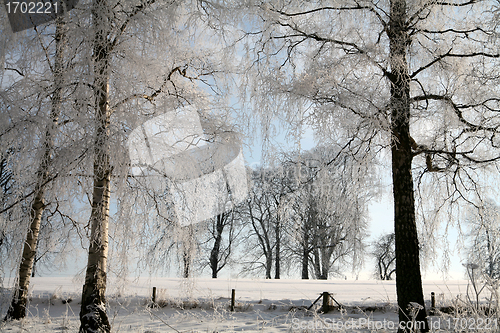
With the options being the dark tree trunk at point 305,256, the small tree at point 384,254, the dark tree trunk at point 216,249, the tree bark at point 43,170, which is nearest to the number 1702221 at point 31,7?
the tree bark at point 43,170

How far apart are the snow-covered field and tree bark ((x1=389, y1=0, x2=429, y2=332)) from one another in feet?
1.79

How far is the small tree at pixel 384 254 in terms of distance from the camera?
2170cm

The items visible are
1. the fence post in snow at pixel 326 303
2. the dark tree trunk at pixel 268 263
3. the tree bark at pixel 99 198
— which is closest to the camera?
the tree bark at pixel 99 198

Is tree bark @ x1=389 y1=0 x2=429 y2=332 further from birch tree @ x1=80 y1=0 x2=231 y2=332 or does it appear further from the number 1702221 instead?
the number 1702221

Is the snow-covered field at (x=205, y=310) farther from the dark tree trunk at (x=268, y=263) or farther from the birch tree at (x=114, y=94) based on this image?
the dark tree trunk at (x=268, y=263)

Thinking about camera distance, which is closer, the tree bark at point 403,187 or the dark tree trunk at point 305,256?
the tree bark at point 403,187

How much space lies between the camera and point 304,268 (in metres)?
18.0

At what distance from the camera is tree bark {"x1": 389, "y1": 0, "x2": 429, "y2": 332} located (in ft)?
18.1

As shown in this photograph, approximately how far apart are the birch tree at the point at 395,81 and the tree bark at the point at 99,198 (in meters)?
2.28

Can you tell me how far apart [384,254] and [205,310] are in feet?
52.4

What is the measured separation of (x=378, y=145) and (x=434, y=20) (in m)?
2.45

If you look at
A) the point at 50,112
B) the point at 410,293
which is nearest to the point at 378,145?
the point at 410,293

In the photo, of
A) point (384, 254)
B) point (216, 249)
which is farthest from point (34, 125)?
point (384, 254)

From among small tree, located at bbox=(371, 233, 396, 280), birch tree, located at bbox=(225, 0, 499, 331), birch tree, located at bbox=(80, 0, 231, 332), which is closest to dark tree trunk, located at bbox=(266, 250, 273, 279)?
small tree, located at bbox=(371, 233, 396, 280)
